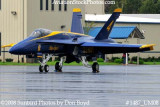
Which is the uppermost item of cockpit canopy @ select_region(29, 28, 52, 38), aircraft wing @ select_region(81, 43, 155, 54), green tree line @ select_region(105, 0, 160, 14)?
cockpit canopy @ select_region(29, 28, 52, 38)

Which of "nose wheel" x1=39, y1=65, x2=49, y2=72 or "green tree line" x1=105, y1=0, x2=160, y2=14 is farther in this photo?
"green tree line" x1=105, y1=0, x2=160, y2=14

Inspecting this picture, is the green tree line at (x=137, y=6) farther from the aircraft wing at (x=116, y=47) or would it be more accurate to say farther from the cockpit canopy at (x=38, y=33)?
the cockpit canopy at (x=38, y=33)

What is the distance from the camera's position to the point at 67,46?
35719 millimetres

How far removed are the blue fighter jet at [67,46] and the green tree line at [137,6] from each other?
7734 centimetres

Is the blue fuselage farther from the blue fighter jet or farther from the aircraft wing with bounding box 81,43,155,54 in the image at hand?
the aircraft wing with bounding box 81,43,155,54

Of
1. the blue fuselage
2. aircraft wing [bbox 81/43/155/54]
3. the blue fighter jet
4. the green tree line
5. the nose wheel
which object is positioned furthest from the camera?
the green tree line

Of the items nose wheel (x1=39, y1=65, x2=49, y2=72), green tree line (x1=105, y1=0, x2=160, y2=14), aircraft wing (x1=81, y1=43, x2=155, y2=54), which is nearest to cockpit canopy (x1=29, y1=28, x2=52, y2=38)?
nose wheel (x1=39, y1=65, x2=49, y2=72)

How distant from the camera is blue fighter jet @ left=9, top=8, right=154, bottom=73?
1336 inches

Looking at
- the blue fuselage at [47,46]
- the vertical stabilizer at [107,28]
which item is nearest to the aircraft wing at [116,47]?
the blue fuselage at [47,46]

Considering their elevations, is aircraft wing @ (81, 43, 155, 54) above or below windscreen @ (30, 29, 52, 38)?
below

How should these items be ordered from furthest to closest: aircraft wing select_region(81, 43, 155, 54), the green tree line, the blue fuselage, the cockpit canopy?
1. the green tree line
2. aircraft wing select_region(81, 43, 155, 54)
3. the cockpit canopy
4. the blue fuselage

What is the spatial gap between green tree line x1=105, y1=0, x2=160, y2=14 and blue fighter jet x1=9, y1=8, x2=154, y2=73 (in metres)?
77.3

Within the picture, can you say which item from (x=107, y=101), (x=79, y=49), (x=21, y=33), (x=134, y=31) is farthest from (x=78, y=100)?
(x=134, y=31)

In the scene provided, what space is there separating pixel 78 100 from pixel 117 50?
19.8 m
